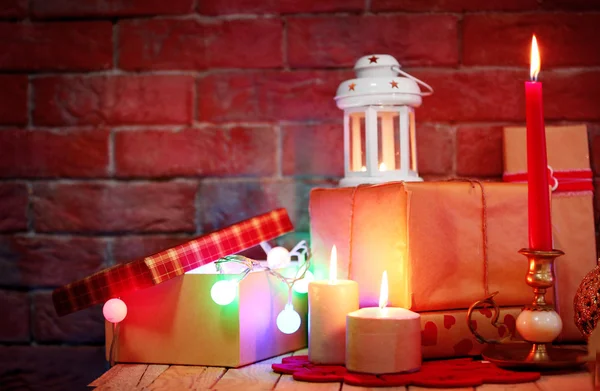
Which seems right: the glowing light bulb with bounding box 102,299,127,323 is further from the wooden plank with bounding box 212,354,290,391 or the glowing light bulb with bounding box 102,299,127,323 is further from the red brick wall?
the red brick wall

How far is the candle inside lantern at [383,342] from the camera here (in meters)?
1.07

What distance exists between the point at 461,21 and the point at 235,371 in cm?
91

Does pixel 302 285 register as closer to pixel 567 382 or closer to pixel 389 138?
pixel 389 138

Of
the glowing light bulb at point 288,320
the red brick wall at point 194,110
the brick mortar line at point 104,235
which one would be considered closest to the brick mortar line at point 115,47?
the red brick wall at point 194,110

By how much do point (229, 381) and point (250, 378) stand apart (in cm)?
4

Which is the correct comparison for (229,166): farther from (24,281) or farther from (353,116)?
(24,281)

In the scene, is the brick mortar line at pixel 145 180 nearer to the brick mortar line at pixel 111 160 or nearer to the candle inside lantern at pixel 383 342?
the brick mortar line at pixel 111 160

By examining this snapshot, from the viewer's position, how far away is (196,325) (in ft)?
3.97

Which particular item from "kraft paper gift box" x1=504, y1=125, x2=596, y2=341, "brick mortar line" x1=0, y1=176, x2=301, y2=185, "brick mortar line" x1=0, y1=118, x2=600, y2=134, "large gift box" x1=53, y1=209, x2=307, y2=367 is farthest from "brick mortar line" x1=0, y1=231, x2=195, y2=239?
"kraft paper gift box" x1=504, y1=125, x2=596, y2=341

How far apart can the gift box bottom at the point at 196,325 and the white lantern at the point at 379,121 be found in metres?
0.33

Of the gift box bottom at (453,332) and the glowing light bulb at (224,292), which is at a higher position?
the glowing light bulb at (224,292)

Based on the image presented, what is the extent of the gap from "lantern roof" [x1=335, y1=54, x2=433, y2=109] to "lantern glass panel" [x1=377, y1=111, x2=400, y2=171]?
0.04 m

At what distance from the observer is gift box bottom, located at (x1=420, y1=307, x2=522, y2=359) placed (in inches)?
46.6

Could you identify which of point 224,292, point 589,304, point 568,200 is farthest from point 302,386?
point 568,200
